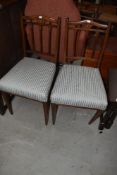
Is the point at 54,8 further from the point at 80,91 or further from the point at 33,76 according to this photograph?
the point at 80,91

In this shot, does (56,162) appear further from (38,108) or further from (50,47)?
(50,47)

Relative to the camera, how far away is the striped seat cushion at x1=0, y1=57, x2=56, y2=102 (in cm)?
126

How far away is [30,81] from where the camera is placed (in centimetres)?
130

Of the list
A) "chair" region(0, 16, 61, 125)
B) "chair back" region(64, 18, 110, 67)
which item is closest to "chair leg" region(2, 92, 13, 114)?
"chair" region(0, 16, 61, 125)

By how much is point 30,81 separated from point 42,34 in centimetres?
50

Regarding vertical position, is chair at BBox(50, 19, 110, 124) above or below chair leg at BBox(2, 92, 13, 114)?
above

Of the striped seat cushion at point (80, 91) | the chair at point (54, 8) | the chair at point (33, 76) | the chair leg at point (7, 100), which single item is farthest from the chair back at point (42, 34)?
the chair leg at point (7, 100)

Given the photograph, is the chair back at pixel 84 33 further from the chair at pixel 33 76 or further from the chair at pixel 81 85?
the chair at pixel 33 76

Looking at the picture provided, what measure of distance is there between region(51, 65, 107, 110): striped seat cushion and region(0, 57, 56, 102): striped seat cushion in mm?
83

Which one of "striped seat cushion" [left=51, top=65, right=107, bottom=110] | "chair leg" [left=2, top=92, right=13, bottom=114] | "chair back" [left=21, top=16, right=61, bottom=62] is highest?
"chair back" [left=21, top=16, right=61, bottom=62]

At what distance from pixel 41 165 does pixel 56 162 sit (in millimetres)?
121

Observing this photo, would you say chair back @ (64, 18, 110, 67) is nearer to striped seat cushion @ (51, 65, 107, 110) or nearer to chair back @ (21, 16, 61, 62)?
chair back @ (21, 16, 61, 62)

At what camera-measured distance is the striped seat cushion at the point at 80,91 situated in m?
1.22

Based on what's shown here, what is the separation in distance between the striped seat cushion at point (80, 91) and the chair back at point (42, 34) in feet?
1.03
